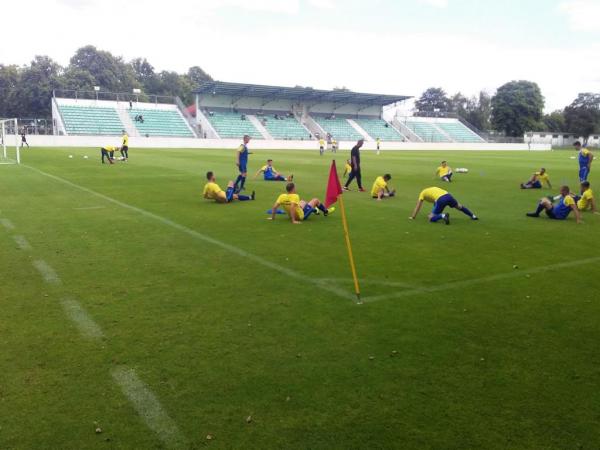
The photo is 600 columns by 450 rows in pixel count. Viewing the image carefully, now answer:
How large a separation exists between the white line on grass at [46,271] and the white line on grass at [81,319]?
93cm

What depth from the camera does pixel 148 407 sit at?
3.84 meters

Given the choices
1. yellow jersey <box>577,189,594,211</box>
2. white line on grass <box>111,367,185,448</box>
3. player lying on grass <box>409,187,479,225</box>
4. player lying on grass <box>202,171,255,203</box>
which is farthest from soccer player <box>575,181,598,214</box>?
white line on grass <box>111,367,185,448</box>

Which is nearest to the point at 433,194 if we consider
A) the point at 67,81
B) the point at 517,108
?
the point at 67,81

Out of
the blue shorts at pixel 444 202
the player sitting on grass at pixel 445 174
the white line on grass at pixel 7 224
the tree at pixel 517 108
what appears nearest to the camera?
the white line on grass at pixel 7 224

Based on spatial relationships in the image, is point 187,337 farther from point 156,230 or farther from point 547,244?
point 547,244

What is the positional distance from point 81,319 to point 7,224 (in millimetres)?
6554

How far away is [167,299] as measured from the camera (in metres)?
6.17

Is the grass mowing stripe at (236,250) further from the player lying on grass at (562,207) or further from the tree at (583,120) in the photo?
the tree at (583,120)

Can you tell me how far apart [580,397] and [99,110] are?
63.1 m

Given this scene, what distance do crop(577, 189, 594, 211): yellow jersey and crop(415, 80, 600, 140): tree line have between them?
75.3 meters

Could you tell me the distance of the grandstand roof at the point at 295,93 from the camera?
65.3 metres

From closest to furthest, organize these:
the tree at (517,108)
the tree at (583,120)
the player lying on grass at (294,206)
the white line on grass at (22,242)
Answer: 1. the white line on grass at (22,242)
2. the player lying on grass at (294,206)
3. the tree at (517,108)
4. the tree at (583,120)

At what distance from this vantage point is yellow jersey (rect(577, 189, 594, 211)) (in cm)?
1336

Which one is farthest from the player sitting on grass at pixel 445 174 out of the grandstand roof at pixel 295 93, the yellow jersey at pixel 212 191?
the grandstand roof at pixel 295 93
